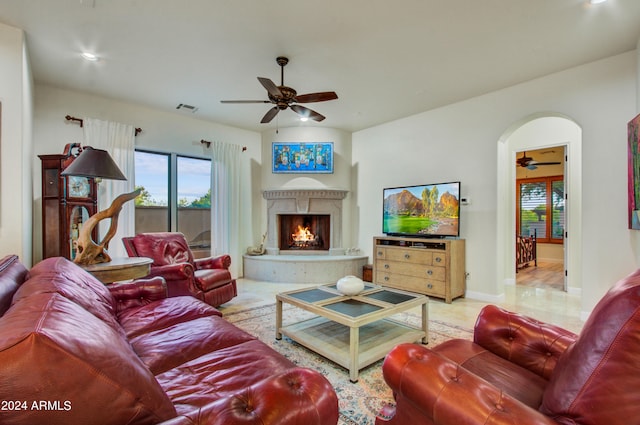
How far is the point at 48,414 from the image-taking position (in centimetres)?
61

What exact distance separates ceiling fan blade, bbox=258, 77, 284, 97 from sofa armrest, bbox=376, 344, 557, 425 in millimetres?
2427

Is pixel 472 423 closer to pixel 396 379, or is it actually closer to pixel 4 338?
pixel 396 379

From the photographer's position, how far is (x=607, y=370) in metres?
0.80

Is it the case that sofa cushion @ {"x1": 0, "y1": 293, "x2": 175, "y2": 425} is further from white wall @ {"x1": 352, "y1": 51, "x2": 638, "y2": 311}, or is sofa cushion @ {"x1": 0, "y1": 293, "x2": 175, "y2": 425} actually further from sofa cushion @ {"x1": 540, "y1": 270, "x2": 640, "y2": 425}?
white wall @ {"x1": 352, "y1": 51, "x2": 638, "y2": 311}

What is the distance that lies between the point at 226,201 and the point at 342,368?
12.7 feet

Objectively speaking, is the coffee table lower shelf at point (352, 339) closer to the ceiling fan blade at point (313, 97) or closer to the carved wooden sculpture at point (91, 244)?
the carved wooden sculpture at point (91, 244)

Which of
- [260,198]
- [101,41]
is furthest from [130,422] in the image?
[260,198]

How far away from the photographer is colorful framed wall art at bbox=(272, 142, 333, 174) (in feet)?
18.4

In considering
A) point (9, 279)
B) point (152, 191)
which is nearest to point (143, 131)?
point (152, 191)

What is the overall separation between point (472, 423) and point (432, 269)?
344cm

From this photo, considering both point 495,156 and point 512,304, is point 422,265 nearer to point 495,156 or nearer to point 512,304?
point 512,304

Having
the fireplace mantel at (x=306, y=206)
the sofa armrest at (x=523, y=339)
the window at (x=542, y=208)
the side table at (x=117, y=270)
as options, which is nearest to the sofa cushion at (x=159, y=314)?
the side table at (x=117, y=270)

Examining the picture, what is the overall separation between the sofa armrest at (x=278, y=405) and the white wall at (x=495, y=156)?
3.65 m

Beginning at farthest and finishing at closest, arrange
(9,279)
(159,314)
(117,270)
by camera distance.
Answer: (117,270) → (159,314) → (9,279)
